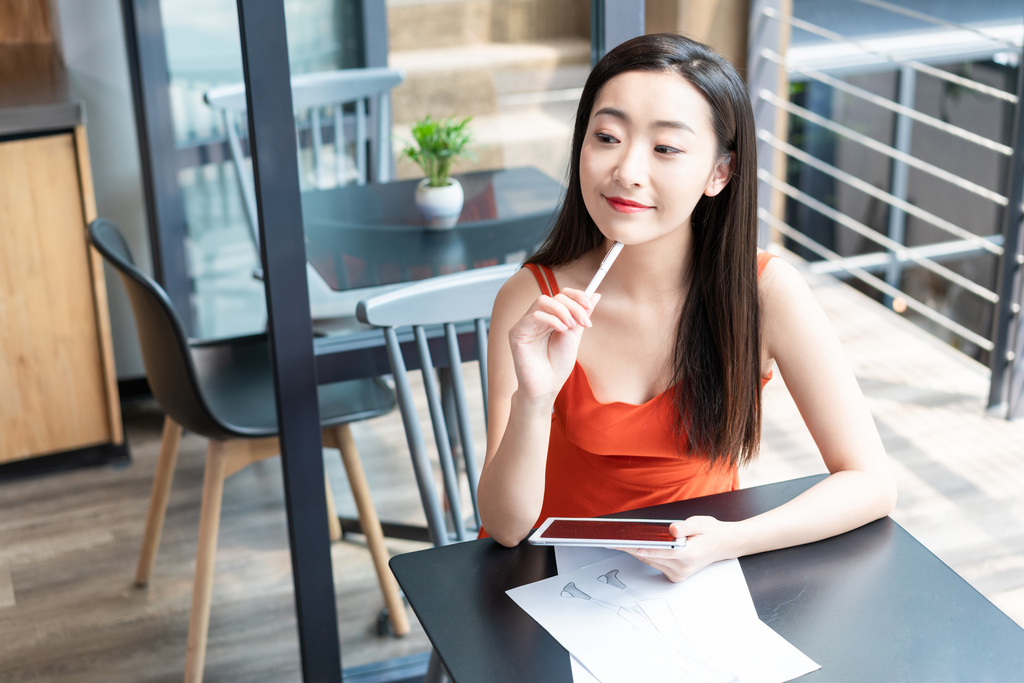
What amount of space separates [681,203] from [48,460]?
2.18 m

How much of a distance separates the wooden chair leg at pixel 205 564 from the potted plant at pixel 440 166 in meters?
0.59

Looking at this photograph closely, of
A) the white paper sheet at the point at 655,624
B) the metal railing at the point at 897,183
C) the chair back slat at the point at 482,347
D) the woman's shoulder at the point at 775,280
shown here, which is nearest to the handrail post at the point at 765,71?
the metal railing at the point at 897,183

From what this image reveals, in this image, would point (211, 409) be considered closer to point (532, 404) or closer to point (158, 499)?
point (158, 499)

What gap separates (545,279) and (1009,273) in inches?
74.1

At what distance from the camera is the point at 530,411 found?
1045 mm

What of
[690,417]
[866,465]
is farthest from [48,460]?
[866,465]

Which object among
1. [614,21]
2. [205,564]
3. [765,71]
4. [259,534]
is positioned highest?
[614,21]

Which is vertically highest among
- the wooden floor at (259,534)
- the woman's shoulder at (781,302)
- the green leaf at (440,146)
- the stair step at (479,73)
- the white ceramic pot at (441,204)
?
the stair step at (479,73)

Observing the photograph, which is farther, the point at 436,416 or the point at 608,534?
the point at 436,416

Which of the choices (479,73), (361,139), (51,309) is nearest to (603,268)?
(479,73)

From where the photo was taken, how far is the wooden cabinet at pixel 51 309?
7.97 ft

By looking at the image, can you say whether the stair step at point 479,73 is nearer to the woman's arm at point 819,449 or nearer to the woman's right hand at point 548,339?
the woman's arm at point 819,449

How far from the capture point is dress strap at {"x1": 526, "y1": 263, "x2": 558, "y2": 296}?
50.3 inches

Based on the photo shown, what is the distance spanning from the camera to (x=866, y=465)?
115cm
